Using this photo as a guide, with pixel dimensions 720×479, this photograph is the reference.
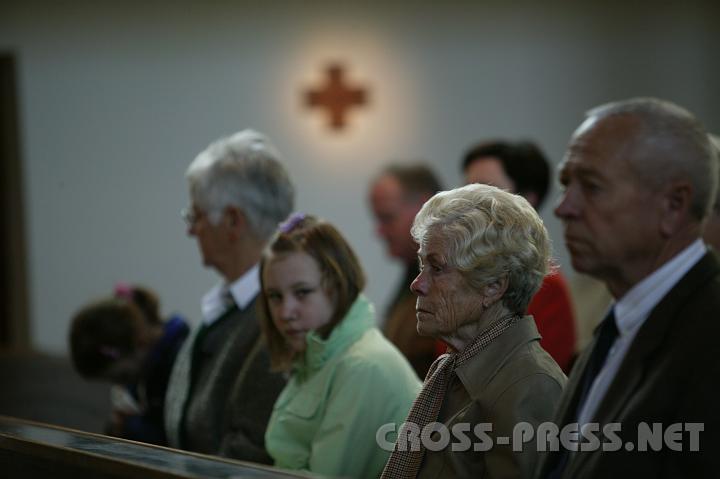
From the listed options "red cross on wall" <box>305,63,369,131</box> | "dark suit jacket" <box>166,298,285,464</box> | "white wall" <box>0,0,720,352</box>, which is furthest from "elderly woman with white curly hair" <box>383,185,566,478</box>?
"red cross on wall" <box>305,63,369,131</box>

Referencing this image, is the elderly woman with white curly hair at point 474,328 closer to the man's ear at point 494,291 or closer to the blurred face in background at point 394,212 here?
the man's ear at point 494,291

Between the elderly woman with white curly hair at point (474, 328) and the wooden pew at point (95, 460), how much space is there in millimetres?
488

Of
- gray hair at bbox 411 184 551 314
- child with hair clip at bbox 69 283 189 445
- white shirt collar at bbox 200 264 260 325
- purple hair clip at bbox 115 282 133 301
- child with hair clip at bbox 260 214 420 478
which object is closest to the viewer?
gray hair at bbox 411 184 551 314

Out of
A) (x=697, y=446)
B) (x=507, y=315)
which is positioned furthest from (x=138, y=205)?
(x=697, y=446)

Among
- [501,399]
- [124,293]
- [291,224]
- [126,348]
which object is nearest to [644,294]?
[501,399]

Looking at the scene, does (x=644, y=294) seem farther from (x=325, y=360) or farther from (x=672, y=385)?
(x=325, y=360)

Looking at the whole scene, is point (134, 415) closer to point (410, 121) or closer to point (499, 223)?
point (499, 223)

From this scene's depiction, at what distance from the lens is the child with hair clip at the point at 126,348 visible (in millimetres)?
3906

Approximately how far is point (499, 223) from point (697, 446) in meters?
0.63

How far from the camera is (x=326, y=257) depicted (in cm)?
271

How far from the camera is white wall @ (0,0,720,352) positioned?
7.77 metres

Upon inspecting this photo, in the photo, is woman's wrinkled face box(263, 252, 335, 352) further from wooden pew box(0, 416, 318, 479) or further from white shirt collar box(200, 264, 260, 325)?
wooden pew box(0, 416, 318, 479)

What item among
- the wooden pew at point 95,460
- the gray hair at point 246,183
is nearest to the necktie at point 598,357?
the wooden pew at point 95,460

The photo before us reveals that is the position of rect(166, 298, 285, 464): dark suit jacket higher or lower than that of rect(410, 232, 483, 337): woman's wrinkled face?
lower
